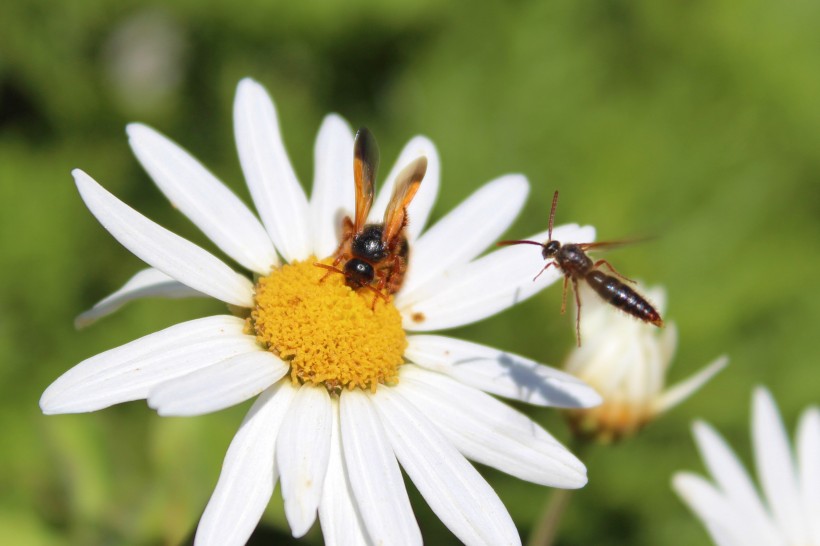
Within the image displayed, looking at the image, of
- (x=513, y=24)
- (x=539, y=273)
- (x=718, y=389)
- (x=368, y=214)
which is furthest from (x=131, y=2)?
(x=718, y=389)

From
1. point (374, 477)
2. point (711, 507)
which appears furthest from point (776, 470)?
A: point (374, 477)

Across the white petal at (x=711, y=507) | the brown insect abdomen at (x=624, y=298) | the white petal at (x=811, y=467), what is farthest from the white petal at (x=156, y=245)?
the white petal at (x=811, y=467)

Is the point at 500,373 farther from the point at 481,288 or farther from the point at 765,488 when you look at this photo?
the point at 765,488

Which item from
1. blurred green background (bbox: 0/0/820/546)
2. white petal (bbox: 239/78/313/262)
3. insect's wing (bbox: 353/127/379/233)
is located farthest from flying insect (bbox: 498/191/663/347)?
blurred green background (bbox: 0/0/820/546)

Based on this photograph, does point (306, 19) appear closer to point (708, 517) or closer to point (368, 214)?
point (368, 214)

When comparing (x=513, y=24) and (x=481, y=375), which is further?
(x=513, y=24)

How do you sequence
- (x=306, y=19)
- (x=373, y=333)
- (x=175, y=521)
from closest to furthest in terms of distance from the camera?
(x=373, y=333) < (x=175, y=521) < (x=306, y=19)
